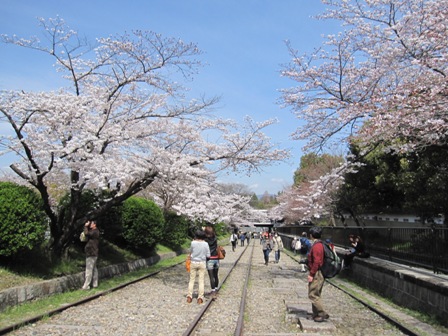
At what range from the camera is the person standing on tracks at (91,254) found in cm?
1158

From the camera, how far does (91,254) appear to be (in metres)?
11.6

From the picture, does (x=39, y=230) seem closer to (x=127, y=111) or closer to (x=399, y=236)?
(x=127, y=111)

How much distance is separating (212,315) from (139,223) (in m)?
11.0

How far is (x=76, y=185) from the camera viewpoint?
12.4 metres

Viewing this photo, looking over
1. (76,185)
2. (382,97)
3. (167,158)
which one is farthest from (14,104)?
(382,97)

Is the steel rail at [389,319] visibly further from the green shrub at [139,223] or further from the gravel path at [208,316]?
the green shrub at [139,223]

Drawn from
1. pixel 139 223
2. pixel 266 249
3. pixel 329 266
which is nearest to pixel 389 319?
pixel 329 266

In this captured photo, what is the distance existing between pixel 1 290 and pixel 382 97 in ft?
31.5

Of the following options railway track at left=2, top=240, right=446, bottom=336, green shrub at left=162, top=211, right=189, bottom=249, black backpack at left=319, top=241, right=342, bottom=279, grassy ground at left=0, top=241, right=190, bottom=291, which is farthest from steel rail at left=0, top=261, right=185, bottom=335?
green shrub at left=162, top=211, right=189, bottom=249

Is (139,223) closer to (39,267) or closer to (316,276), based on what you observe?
(39,267)

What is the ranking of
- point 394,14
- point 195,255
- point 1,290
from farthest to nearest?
point 394,14, point 195,255, point 1,290

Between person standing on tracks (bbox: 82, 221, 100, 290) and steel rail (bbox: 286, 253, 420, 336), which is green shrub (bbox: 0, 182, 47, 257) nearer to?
person standing on tracks (bbox: 82, 221, 100, 290)

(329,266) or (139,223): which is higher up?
(139,223)

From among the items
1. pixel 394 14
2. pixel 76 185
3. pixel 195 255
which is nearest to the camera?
pixel 195 255
